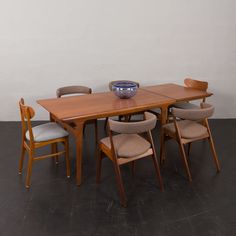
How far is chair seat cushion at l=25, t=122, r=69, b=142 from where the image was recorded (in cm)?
250

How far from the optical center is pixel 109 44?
4.08 meters

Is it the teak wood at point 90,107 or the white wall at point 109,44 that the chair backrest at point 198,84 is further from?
the white wall at point 109,44

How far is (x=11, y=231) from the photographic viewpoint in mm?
2018

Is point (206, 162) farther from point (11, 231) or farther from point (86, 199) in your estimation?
point (11, 231)

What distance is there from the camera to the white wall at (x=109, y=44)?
153 inches

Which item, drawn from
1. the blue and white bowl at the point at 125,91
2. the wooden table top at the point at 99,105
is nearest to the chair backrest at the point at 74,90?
the wooden table top at the point at 99,105

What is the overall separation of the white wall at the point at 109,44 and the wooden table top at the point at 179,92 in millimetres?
914

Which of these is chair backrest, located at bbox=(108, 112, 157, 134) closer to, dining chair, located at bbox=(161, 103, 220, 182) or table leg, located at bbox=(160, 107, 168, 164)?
dining chair, located at bbox=(161, 103, 220, 182)

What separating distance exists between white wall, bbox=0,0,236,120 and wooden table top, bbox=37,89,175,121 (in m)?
1.23

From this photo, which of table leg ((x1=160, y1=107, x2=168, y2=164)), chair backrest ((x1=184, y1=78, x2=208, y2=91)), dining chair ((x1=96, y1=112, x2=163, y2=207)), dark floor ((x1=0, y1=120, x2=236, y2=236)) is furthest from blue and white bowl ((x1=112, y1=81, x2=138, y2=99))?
chair backrest ((x1=184, y1=78, x2=208, y2=91))

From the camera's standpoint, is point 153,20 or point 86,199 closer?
point 86,199

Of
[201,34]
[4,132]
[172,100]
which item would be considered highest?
[201,34]

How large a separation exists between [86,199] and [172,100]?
4.40 feet

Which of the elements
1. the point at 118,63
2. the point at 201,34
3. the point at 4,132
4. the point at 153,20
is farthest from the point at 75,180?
the point at 201,34
